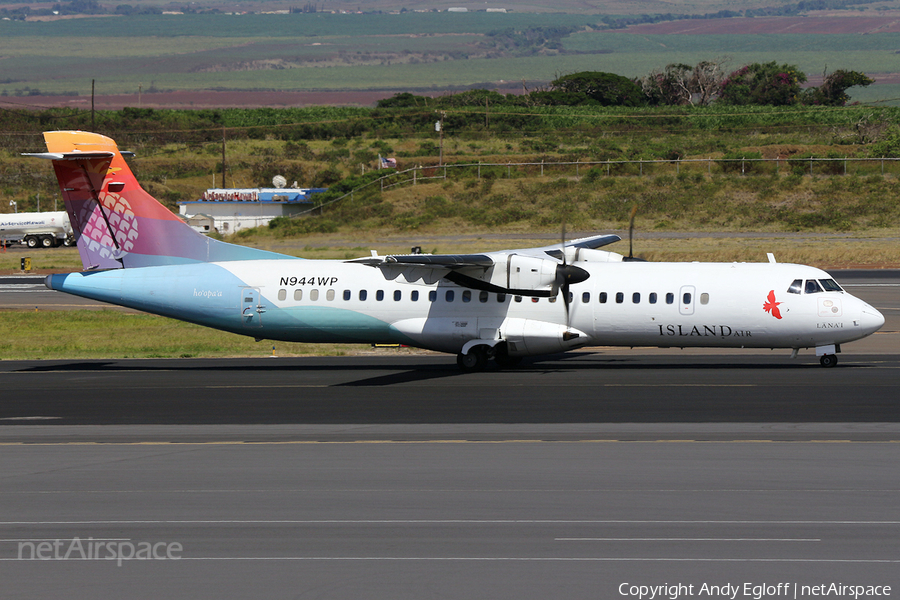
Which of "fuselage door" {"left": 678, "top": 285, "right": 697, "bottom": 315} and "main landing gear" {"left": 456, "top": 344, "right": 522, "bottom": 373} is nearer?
"fuselage door" {"left": 678, "top": 285, "right": 697, "bottom": 315}

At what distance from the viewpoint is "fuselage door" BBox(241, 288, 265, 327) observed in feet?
88.9

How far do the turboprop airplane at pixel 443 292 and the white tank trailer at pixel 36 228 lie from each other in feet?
183

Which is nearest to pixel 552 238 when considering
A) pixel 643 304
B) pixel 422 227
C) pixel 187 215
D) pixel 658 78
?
pixel 422 227

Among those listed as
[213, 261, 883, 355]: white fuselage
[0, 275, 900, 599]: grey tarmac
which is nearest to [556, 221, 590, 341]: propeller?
[213, 261, 883, 355]: white fuselage

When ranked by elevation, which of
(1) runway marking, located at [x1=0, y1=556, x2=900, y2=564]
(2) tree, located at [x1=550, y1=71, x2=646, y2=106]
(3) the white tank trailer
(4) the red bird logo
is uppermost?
(2) tree, located at [x1=550, y1=71, x2=646, y2=106]

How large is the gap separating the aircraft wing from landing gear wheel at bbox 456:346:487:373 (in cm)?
176

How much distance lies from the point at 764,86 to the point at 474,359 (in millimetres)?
123200

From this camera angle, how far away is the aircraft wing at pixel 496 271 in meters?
25.2

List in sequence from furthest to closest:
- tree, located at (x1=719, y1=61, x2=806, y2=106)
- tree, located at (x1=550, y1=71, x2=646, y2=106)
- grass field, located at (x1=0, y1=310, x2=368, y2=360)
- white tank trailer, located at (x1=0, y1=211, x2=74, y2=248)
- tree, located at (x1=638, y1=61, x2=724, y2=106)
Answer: tree, located at (x1=638, y1=61, x2=724, y2=106) < tree, located at (x1=550, y1=71, x2=646, y2=106) < tree, located at (x1=719, y1=61, x2=806, y2=106) < white tank trailer, located at (x1=0, y1=211, x2=74, y2=248) < grass field, located at (x1=0, y1=310, x2=368, y2=360)

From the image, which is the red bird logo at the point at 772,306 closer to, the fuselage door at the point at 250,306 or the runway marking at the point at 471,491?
the runway marking at the point at 471,491

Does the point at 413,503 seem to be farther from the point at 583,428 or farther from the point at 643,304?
the point at 643,304

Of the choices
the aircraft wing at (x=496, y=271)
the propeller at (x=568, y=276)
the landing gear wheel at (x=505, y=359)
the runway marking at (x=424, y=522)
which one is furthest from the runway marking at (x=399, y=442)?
the landing gear wheel at (x=505, y=359)

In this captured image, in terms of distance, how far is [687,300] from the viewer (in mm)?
25312

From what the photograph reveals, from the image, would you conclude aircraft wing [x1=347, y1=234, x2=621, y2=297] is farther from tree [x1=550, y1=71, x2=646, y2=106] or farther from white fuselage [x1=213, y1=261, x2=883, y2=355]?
tree [x1=550, y1=71, x2=646, y2=106]
